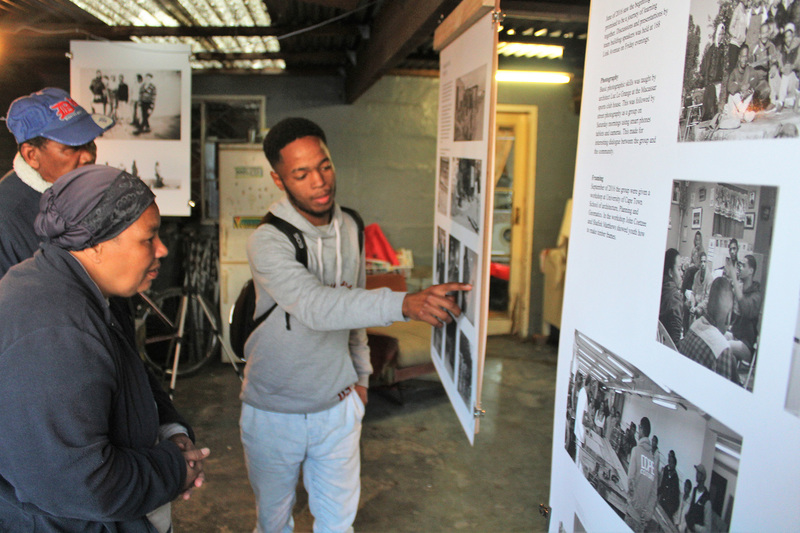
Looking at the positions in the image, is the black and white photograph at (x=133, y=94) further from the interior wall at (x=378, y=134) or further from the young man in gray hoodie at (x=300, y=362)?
the young man in gray hoodie at (x=300, y=362)

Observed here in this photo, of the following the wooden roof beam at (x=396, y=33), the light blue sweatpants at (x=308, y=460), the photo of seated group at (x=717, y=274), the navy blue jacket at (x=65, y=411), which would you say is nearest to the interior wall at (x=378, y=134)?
the wooden roof beam at (x=396, y=33)

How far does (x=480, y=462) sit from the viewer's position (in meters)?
4.13

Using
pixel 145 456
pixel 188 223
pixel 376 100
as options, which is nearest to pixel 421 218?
pixel 376 100

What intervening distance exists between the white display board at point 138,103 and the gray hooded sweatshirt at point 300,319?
241 centimetres

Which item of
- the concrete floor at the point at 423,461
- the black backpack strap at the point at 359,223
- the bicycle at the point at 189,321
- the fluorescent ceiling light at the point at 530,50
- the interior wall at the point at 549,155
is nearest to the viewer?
the black backpack strap at the point at 359,223

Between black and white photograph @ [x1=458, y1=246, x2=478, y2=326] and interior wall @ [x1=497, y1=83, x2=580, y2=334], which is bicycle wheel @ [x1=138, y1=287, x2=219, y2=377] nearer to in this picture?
interior wall @ [x1=497, y1=83, x2=580, y2=334]

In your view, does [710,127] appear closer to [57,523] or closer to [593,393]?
[593,393]

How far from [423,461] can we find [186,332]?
3008 mm

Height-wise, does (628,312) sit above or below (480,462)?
above

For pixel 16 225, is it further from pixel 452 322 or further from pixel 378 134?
pixel 378 134

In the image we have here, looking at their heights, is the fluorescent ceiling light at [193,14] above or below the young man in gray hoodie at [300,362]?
above

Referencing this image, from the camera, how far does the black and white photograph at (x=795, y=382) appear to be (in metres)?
0.64

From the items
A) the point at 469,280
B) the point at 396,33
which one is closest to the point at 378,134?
the point at 396,33

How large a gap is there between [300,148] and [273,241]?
1.12ft
